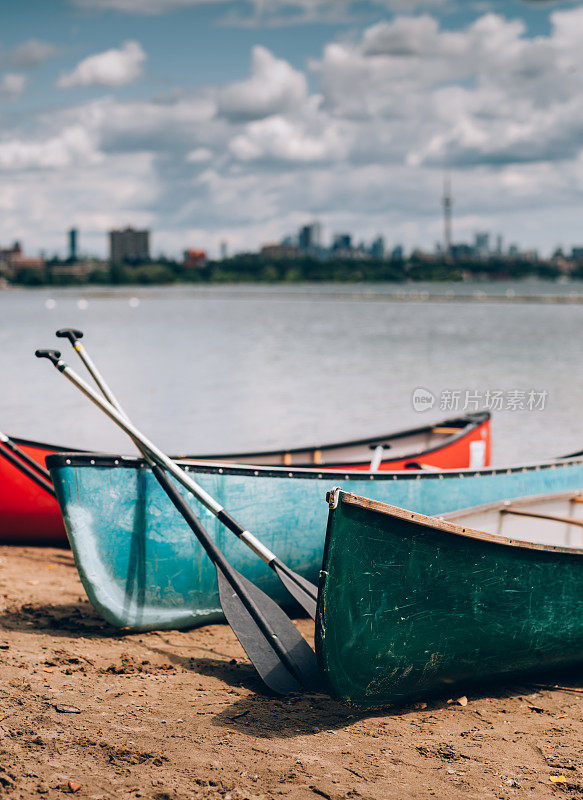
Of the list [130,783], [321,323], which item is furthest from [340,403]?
[321,323]

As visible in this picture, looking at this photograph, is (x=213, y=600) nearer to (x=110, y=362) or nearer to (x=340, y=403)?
(x=340, y=403)

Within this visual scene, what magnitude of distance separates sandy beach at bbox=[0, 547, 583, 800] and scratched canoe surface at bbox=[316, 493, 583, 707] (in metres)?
0.24

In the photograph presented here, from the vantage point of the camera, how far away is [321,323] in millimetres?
59594

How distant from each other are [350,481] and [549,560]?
1.73m

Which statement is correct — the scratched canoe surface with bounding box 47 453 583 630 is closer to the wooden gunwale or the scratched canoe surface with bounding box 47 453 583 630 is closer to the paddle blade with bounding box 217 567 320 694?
the paddle blade with bounding box 217 567 320 694

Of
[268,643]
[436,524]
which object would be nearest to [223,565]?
[268,643]

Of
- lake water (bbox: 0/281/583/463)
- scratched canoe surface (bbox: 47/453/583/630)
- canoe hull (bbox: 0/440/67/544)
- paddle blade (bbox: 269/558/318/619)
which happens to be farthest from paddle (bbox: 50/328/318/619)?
lake water (bbox: 0/281/583/463)

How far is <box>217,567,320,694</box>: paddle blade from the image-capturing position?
5.15 m

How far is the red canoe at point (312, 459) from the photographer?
8.02 meters

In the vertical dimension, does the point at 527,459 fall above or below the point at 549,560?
below

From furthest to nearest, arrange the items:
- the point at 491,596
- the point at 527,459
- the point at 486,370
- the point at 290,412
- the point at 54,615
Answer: the point at 486,370 → the point at 290,412 → the point at 527,459 → the point at 54,615 → the point at 491,596

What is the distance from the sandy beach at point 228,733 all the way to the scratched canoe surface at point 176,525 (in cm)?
35

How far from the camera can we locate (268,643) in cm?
534

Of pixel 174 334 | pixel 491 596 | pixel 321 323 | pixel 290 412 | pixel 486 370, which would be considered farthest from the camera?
pixel 321 323
